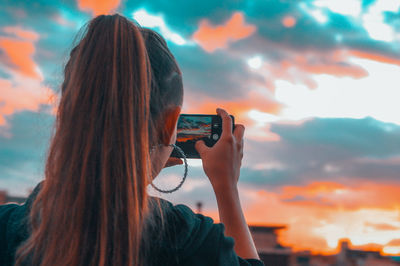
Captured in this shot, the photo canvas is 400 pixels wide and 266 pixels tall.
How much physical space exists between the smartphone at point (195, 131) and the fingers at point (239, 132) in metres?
0.20

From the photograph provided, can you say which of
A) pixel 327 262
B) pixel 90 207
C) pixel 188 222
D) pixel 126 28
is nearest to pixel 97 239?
pixel 90 207

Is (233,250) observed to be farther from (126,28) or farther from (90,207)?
(126,28)

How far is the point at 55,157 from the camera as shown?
124 cm

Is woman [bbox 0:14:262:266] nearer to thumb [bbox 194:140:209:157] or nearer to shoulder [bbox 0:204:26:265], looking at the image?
shoulder [bbox 0:204:26:265]

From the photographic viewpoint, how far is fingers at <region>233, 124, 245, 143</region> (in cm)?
154

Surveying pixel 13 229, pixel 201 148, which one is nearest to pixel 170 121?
pixel 201 148

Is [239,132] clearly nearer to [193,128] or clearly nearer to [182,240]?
[193,128]

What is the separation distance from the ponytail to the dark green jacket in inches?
2.7

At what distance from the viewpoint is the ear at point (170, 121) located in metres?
1.35

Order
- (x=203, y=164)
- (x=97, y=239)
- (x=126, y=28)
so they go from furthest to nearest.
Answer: (x=203, y=164), (x=126, y=28), (x=97, y=239)

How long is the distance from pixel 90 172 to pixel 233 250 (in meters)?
0.49

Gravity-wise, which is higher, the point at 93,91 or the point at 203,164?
the point at 93,91

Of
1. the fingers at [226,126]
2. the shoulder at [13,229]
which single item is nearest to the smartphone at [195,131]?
the fingers at [226,126]

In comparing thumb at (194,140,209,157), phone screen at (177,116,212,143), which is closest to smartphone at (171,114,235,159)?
phone screen at (177,116,212,143)
